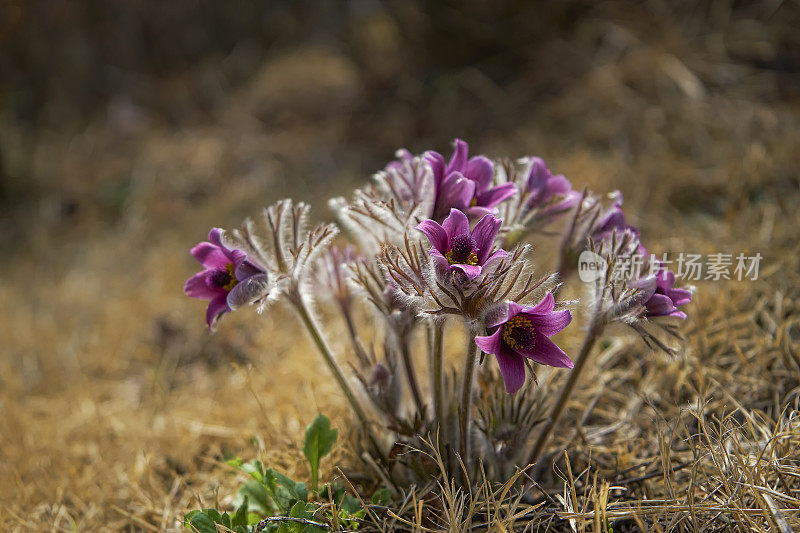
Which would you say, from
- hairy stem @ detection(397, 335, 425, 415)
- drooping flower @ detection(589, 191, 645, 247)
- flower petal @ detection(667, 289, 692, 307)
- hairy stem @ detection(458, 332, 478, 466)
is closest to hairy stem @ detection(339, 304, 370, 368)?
hairy stem @ detection(397, 335, 425, 415)

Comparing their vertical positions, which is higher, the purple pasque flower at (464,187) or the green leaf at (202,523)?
the purple pasque flower at (464,187)

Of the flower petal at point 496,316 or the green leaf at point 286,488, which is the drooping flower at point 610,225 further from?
the green leaf at point 286,488

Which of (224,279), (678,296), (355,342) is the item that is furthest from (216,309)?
(678,296)

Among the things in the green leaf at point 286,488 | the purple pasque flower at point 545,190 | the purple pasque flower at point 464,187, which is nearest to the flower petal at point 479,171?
the purple pasque flower at point 464,187

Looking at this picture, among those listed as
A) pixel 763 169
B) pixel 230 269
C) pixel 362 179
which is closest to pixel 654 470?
pixel 230 269

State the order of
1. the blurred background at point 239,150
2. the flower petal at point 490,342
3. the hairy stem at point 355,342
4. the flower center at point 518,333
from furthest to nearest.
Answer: the blurred background at point 239,150 < the hairy stem at point 355,342 < the flower center at point 518,333 < the flower petal at point 490,342

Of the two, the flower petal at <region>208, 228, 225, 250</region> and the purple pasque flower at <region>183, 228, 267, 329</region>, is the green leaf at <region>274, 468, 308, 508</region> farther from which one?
the flower petal at <region>208, 228, 225, 250</region>
